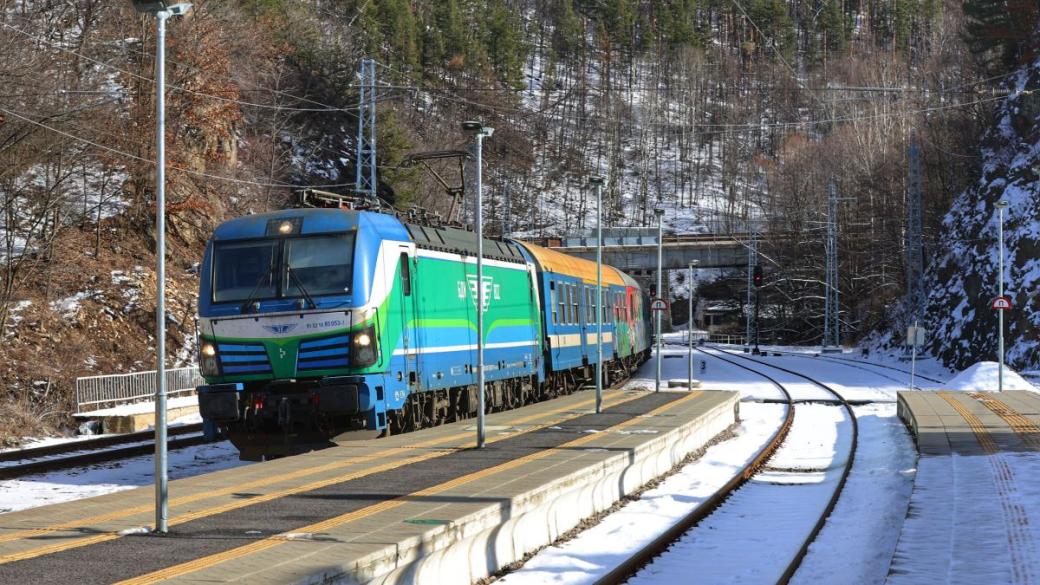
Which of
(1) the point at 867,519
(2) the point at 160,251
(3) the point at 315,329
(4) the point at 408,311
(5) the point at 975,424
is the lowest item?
(1) the point at 867,519

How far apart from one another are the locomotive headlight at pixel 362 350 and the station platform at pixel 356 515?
122 centimetres

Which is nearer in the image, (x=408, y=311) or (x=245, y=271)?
(x=245, y=271)

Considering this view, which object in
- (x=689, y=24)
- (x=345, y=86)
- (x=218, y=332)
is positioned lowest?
(x=218, y=332)

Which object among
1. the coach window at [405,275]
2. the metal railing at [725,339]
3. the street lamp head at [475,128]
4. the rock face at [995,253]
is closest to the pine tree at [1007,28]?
the rock face at [995,253]

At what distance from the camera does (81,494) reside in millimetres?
14867


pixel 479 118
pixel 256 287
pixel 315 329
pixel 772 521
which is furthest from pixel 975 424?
pixel 479 118

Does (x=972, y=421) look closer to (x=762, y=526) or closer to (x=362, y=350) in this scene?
(x=762, y=526)

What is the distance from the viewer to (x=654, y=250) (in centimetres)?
7969

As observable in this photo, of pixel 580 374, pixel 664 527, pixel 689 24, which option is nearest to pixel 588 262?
pixel 580 374

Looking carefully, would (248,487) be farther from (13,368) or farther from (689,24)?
(689,24)

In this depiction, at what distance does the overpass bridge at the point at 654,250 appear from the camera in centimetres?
7506

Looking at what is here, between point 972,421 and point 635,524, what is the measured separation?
12.0 m

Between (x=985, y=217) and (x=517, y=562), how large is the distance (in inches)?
1682

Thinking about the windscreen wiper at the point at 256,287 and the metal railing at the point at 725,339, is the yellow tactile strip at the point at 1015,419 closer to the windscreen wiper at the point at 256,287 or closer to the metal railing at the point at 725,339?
the windscreen wiper at the point at 256,287
